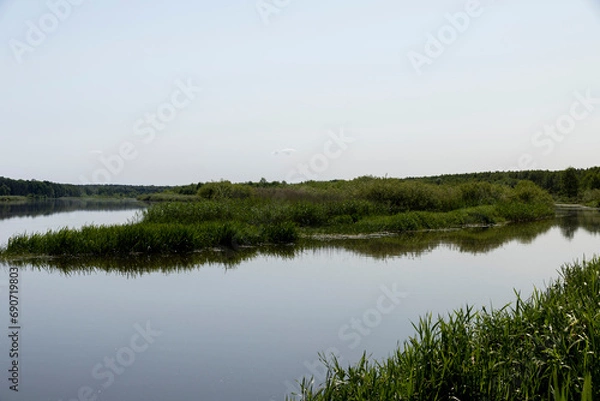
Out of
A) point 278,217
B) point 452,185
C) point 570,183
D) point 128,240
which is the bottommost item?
point 128,240

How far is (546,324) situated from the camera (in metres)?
4.50

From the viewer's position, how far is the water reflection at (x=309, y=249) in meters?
11.7

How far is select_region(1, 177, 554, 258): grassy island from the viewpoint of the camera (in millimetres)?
13234

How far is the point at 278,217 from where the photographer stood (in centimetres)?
1881

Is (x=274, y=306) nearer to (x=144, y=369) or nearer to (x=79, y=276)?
(x=144, y=369)

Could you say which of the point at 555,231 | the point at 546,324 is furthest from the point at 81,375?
the point at 555,231

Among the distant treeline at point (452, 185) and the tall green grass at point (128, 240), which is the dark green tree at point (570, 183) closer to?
the distant treeline at point (452, 185)

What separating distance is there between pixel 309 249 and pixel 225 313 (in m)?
7.67

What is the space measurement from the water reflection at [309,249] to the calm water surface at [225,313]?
0.12 m

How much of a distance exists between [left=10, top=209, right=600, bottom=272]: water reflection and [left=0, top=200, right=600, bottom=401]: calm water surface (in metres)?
0.12

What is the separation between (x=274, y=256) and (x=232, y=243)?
90.5 inches

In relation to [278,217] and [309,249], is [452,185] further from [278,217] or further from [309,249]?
[309,249]

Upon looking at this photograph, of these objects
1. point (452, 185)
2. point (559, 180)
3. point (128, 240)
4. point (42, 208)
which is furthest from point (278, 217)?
point (559, 180)

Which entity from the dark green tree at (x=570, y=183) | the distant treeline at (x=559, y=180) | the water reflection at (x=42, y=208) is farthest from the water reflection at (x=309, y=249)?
the dark green tree at (x=570, y=183)
